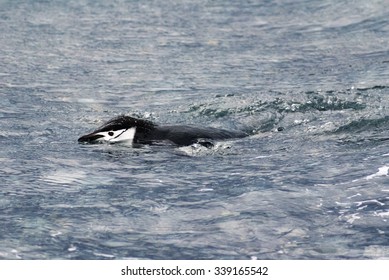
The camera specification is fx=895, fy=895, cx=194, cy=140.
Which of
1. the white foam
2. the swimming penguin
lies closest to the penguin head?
the swimming penguin

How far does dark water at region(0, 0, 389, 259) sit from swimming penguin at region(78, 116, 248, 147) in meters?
0.13

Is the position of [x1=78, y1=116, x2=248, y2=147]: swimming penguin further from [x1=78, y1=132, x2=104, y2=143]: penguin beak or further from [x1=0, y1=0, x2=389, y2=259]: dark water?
[x1=0, y1=0, x2=389, y2=259]: dark water

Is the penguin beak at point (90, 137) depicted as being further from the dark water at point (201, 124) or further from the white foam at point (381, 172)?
the white foam at point (381, 172)

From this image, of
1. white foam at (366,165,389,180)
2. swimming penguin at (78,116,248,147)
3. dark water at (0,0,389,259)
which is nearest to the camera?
dark water at (0,0,389,259)

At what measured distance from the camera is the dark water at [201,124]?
19.2 feet

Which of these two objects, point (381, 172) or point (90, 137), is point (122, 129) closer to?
point (90, 137)

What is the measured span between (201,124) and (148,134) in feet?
4.32

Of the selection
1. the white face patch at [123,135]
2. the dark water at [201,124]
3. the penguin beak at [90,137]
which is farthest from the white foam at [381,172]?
the penguin beak at [90,137]

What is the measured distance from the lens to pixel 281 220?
6055mm

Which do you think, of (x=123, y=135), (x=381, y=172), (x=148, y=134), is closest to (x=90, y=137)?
(x=123, y=135)

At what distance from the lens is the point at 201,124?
9070 mm

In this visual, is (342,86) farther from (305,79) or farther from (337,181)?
(337,181)

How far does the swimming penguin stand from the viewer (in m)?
7.73

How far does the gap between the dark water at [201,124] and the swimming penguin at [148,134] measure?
134 mm
